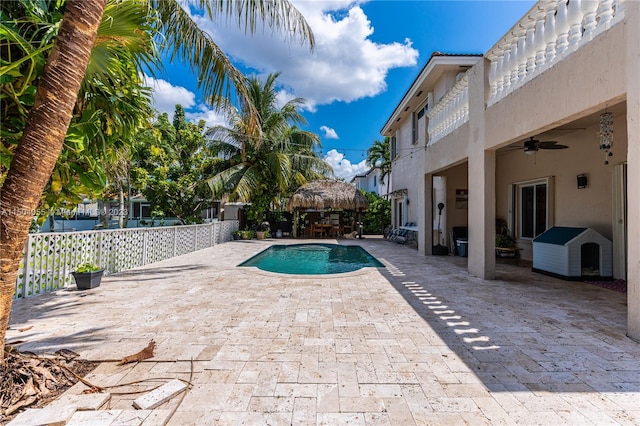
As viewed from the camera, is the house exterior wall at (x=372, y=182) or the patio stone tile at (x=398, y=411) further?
the house exterior wall at (x=372, y=182)

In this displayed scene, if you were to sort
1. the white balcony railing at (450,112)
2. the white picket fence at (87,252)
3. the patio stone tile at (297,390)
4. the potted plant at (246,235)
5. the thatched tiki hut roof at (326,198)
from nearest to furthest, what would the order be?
1. the patio stone tile at (297,390)
2. the white picket fence at (87,252)
3. the white balcony railing at (450,112)
4. the potted plant at (246,235)
5. the thatched tiki hut roof at (326,198)

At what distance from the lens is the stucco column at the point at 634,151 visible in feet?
11.3

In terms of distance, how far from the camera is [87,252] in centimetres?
693

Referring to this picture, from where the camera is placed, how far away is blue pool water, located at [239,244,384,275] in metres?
9.95

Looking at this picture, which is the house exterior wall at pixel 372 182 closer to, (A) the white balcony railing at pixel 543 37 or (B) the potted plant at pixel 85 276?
(A) the white balcony railing at pixel 543 37

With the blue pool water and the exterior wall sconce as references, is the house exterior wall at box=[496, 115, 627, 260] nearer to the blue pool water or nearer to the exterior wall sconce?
the exterior wall sconce

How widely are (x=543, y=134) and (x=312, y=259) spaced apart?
8.63m

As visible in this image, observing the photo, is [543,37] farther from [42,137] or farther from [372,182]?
[372,182]

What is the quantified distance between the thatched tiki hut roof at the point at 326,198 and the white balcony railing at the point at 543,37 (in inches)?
518

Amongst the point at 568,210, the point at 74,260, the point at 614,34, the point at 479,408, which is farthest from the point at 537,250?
the point at 74,260

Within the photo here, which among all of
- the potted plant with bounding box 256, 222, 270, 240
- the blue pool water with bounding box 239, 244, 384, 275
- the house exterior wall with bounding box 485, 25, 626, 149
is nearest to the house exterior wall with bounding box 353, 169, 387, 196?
the potted plant with bounding box 256, 222, 270, 240

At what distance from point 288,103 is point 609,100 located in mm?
18083

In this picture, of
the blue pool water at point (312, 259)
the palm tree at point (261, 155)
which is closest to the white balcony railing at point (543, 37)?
the blue pool water at point (312, 259)

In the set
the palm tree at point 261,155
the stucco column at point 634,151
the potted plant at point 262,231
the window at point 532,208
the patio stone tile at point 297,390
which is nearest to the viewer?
the patio stone tile at point 297,390
